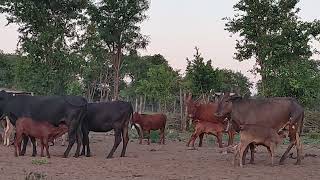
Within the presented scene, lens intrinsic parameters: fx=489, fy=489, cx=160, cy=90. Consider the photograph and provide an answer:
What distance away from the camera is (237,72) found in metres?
76.8

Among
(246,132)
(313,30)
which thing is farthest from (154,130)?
(313,30)

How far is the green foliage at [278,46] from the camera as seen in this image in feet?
92.2

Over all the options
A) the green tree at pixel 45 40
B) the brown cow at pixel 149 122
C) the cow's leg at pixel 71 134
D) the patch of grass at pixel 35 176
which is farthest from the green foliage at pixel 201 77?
the patch of grass at pixel 35 176

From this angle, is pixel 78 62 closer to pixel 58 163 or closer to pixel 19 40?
pixel 19 40

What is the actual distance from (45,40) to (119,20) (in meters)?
11.3

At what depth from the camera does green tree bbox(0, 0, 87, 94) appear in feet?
94.1

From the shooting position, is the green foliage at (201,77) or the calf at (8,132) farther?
the green foliage at (201,77)

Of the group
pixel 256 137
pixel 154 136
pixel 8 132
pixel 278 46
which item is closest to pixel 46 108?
pixel 8 132

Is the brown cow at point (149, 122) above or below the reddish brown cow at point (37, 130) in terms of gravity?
above

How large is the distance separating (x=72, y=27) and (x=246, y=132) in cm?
2006

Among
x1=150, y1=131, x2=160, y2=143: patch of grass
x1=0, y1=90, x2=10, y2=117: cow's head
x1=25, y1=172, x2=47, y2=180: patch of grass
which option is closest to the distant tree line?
x1=150, y1=131, x2=160, y2=143: patch of grass

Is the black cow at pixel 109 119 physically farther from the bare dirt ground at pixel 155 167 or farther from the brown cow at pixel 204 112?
the brown cow at pixel 204 112

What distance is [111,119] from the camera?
15.1 metres

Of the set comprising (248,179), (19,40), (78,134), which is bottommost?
(248,179)
